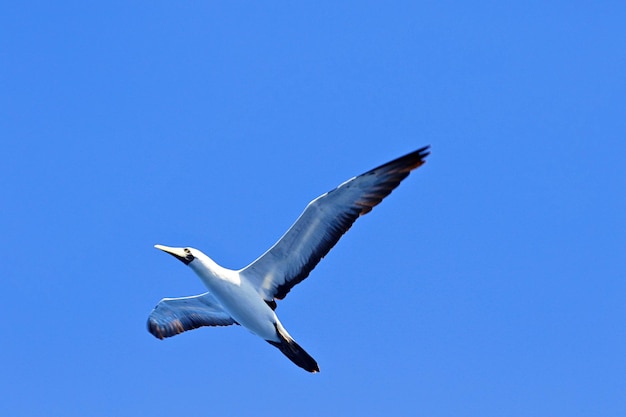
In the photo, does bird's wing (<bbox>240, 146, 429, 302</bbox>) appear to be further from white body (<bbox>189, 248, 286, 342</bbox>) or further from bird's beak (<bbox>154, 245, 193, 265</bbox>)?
bird's beak (<bbox>154, 245, 193, 265</bbox>)

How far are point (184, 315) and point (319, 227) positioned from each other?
→ 19.9 ft

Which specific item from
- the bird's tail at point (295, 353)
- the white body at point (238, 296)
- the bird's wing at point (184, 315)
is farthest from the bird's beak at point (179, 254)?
the bird's tail at point (295, 353)

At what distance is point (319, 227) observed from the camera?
57.9ft

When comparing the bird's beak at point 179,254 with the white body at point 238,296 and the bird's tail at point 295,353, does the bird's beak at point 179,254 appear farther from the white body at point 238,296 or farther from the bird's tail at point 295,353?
the bird's tail at point 295,353

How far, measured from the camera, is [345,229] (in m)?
17.5

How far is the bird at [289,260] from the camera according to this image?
→ 16.8 m

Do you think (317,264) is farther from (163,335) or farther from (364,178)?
(163,335)

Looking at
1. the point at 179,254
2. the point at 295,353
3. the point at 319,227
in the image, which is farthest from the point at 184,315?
the point at 319,227

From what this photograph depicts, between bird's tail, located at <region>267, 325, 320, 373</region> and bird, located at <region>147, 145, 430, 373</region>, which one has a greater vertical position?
bird, located at <region>147, 145, 430, 373</region>

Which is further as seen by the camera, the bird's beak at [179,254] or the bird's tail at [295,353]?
the bird's beak at [179,254]

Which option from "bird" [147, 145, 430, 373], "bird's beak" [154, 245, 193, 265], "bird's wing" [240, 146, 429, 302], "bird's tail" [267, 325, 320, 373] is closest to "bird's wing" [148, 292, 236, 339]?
"bird" [147, 145, 430, 373]

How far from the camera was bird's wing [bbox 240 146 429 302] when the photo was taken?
16531 millimetres

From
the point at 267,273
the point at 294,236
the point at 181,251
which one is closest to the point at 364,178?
the point at 294,236

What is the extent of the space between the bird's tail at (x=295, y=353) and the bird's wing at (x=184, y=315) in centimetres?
298
